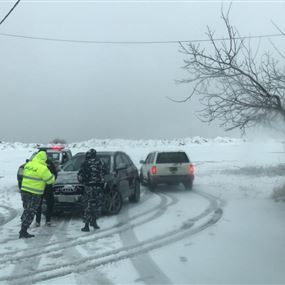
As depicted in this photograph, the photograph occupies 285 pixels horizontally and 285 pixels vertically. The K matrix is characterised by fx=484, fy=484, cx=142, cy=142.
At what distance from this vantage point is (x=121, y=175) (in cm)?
1333

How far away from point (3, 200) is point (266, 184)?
10.6m

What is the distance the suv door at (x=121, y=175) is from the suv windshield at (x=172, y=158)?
516 cm

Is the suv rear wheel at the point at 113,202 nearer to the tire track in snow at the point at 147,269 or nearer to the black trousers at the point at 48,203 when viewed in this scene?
the black trousers at the point at 48,203

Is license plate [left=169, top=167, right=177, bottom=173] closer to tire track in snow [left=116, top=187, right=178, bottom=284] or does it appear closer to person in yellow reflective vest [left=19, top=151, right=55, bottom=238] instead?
person in yellow reflective vest [left=19, top=151, right=55, bottom=238]

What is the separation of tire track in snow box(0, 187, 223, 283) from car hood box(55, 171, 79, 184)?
294 cm

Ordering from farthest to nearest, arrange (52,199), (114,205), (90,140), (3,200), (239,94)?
1. (90,140)
2. (3,200)
3. (239,94)
4. (114,205)
5. (52,199)

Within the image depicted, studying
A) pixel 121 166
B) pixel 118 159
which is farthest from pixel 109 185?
pixel 118 159

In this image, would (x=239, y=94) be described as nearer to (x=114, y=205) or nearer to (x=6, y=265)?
(x=114, y=205)

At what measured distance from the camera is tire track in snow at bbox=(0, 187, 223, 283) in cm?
687

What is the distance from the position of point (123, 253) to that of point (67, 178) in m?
4.39

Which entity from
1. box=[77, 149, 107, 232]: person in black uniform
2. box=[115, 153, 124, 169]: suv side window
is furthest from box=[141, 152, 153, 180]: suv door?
box=[77, 149, 107, 232]: person in black uniform

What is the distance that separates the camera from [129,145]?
60000 millimetres

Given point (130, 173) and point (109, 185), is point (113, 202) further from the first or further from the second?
point (130, 173)

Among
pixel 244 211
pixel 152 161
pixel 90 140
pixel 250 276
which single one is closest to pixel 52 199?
pixel 244 211
